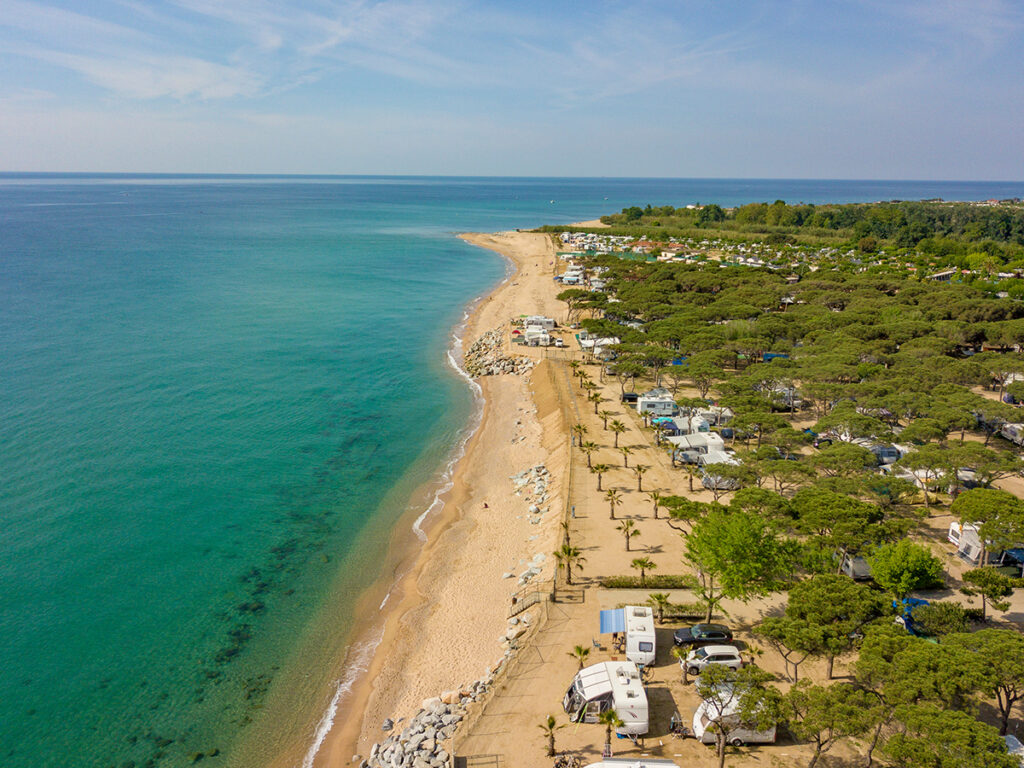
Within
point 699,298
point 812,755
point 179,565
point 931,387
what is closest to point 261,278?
point 699,298

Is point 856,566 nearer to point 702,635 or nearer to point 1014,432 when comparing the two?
point 702,635

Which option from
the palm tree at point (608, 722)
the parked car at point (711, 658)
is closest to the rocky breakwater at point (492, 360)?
the parked car at point (711, 658)

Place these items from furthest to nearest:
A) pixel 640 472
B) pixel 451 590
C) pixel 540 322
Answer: pixel 540 322 → pixel 640 472 → pixel 451 590

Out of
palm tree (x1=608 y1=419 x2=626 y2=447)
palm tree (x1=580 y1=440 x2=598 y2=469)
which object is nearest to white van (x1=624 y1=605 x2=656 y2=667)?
palm tree (x1=580 y1=440 x2=598 y2=469)

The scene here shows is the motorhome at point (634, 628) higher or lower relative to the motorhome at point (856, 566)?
lower

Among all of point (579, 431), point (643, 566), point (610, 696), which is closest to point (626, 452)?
point (579, 431)

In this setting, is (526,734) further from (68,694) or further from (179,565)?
(179,565)

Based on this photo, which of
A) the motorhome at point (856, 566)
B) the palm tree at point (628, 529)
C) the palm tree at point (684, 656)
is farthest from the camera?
the palm tree at point (628, 529)

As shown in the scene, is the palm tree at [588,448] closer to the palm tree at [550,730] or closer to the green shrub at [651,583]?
the green shrub at [651,583]
